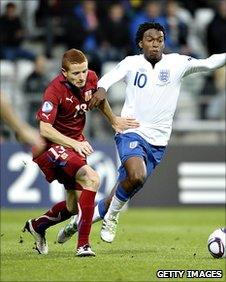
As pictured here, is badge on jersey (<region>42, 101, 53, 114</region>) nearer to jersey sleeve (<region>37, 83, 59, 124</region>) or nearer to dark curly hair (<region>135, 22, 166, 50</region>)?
jersey sleeve (<region>37, 83, 59, 124</region>)

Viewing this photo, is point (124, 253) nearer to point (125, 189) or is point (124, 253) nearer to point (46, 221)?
point (125, 189)

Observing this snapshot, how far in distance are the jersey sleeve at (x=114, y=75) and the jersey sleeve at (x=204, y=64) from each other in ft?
2.29

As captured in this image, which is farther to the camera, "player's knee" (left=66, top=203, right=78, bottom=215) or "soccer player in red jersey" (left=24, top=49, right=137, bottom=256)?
"player's knee" (left=66, top=203, right=78, bottom=215)

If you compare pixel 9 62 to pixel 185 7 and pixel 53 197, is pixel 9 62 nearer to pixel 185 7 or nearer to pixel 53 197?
pixel 53 197

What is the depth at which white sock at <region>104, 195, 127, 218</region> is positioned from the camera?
36.8 ft

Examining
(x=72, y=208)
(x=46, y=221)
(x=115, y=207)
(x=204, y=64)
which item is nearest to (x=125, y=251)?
(x=115, y=207)

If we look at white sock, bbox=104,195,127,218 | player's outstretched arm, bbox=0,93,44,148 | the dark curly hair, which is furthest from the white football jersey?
player's outstretched arm, bbox=0,93,44,148

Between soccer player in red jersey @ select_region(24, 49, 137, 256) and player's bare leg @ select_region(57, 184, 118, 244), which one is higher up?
soccer player in red jersey @ select_region(24, 49, 137, 256)

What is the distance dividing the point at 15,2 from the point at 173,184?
240 inches

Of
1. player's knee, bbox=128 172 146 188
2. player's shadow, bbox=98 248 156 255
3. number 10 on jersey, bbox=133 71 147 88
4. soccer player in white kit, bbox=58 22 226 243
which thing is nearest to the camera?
player's shadow, bbox=98 248 156 255

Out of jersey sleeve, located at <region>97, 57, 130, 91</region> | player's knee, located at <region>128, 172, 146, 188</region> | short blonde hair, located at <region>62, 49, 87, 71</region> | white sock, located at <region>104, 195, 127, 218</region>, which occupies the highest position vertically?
short blonde hair, located at <region>62, 49, 87, 71</region>

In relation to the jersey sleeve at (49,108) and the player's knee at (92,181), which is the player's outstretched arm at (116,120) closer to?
the jersey sleeve at (49,108)

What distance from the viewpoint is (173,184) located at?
19.2m

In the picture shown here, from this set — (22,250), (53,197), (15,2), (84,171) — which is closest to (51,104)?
(84,171)
